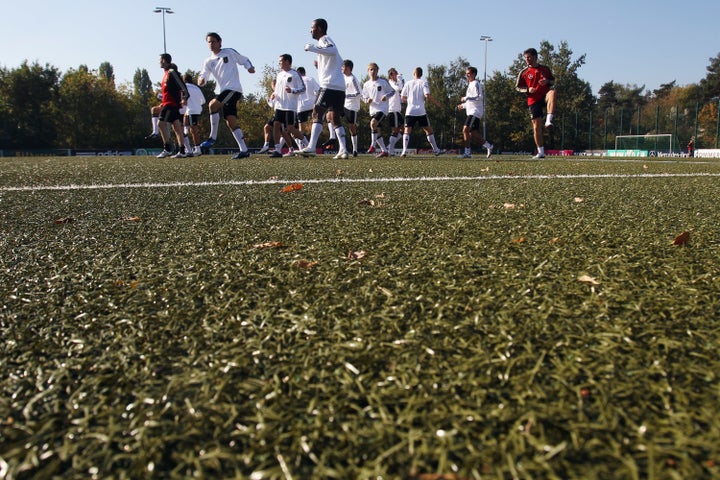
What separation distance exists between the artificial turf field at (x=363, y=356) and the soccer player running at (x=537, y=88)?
8.71 metres

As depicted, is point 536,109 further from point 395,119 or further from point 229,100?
point 229,100

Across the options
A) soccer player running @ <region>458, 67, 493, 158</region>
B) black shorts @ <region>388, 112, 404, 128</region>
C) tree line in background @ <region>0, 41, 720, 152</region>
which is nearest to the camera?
soccer player running @ <region>458, 67, 493, 158</region>

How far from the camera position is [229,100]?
10.5m

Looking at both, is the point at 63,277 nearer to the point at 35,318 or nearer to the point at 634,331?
the point at 35,318

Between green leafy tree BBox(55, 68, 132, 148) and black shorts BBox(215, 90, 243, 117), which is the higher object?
green leafy tree BBox(55, 68, 132, 148)

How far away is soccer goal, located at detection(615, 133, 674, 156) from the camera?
39.8 m

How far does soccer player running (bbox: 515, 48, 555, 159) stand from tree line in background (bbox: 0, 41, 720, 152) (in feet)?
86.6

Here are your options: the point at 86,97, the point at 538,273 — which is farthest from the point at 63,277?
the point at 86,97

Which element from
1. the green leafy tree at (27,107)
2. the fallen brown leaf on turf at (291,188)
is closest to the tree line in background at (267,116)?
the green leafy tree at (27,107)

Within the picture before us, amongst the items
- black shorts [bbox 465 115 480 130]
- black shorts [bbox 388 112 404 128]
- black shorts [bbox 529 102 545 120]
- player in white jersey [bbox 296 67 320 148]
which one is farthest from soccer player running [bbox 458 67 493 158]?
player in white jersey [bbox 296 67 320 148]

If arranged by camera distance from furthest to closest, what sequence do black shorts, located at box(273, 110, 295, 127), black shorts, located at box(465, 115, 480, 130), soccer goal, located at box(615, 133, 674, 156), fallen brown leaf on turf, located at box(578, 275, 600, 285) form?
soccer goal, located at box(615, 133, 674, 156)
black shorts, located at box(465, 115, 480, 130)
black shorts, located at box(273, 110, 295, 127)
fallen brown leaf on turf, located at box(578, 275, 600, 285)

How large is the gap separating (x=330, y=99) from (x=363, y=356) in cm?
991

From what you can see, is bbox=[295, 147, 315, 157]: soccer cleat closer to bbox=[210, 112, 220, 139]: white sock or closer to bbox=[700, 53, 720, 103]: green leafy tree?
bbox=[210, 112, 220, 139]: white sock

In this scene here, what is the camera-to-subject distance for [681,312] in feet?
3.84
